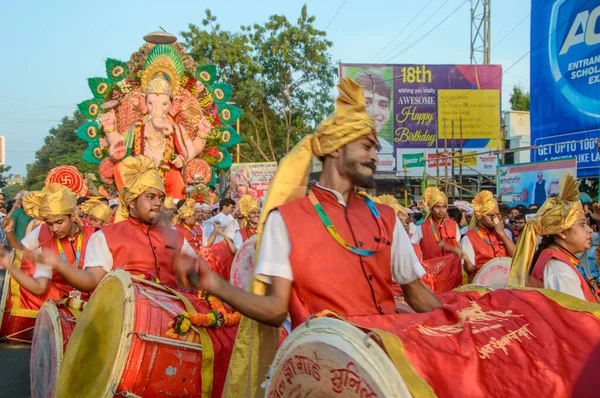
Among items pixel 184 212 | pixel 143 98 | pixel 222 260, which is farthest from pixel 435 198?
pixel 143 98

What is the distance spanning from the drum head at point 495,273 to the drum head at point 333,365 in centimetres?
458

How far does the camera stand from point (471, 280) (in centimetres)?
798

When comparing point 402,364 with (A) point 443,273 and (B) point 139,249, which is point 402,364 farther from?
(A) point 443,273

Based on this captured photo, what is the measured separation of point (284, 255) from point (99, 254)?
103 inches

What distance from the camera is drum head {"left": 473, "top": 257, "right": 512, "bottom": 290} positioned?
22.2 feet

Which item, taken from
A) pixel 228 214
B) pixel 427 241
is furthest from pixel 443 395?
pixel 228 214

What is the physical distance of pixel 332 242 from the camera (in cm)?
304

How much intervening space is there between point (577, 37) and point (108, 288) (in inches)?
577

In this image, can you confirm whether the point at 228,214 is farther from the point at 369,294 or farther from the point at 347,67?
the point at 347,67

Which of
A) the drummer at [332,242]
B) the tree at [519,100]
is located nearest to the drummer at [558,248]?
the drummer at [332,242]

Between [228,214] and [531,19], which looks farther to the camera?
[531,19]

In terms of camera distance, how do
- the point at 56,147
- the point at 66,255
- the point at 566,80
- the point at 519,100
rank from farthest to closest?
the point at 56,147
the point at 519,100
the point at 566,80
the point at 66,255

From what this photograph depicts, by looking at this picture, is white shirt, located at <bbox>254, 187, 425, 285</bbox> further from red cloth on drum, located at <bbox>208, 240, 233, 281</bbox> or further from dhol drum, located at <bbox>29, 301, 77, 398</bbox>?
red cloth on drum, located at <bbox>208, 240, 233, 281</bbox>

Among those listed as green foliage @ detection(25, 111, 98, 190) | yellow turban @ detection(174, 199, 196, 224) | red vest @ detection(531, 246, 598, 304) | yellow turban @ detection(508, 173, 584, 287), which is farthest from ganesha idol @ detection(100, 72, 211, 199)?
green foliage @ detection(25, 111, 98, 190)
